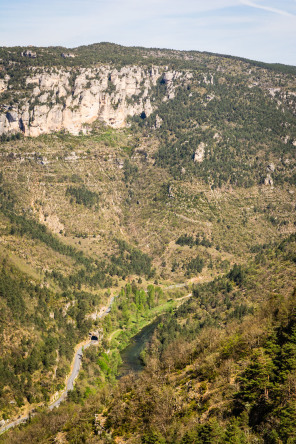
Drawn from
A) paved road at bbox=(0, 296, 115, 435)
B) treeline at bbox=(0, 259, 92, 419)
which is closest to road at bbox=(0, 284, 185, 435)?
paved road at bbox=(0, 296, 115, 435)

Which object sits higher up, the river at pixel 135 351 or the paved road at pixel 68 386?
the paved road at pixel 68 386

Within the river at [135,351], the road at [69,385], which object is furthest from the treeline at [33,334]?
the river at [135,351]

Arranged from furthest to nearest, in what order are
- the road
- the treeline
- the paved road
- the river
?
the river, the treeline, the road, the paved road

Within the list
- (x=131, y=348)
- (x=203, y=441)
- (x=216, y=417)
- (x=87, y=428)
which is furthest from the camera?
(x=131, y=348)

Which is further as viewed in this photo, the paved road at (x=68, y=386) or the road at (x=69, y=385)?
the road at (x=69, y=385)

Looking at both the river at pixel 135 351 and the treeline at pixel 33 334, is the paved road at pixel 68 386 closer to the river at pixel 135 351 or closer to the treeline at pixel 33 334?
the treeline at pixel 33 334

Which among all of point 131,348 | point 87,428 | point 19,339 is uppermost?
point 87,428

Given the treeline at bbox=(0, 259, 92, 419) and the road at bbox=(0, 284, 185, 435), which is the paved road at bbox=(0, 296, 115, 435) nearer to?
the road at bbox=(0, 284, 185, 435)

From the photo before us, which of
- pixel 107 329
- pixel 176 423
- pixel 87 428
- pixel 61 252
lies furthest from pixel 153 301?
pixel 176 423

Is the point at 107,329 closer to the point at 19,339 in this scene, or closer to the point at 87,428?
the point at 19,339

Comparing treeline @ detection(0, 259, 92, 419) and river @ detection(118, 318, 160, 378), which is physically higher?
treeline @ detection(0, 259, 92, 419)

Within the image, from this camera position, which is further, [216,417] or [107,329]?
[107,329]

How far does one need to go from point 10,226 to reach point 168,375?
10957 centimetres

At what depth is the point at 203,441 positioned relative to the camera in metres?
58.2
